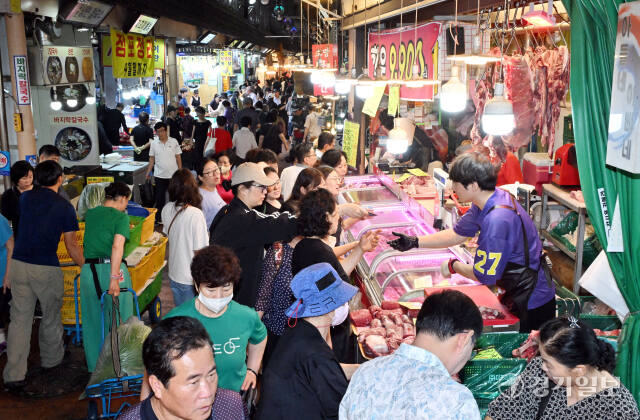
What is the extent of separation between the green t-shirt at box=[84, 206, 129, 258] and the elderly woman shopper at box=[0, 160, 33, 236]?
1246 mm

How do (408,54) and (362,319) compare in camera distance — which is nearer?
(362,319)

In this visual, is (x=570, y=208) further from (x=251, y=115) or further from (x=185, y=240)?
(x=251, y=115)

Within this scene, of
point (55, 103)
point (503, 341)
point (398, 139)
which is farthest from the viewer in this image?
point (55, 103)

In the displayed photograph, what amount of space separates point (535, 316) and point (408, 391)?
2.26 metres

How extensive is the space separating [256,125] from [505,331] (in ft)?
45.8

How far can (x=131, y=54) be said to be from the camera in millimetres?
12961

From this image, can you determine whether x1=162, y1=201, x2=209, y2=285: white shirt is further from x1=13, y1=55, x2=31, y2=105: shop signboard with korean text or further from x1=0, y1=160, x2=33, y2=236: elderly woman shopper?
x1=13, y1=55, x2=31, y2=105: shop signboard with korean text

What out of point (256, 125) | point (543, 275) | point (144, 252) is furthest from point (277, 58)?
point (543, 275)

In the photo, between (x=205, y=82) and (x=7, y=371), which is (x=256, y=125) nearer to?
(x=7, y=371)

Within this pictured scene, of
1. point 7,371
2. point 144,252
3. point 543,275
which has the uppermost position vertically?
point 543,275

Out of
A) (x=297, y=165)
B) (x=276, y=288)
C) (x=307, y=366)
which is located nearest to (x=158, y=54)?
(x=297, y=165)

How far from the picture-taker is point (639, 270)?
9.78ft

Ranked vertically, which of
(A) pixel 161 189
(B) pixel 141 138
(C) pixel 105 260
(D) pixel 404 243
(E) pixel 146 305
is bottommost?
(E) pixel 146 305

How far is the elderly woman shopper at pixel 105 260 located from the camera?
5.71m
